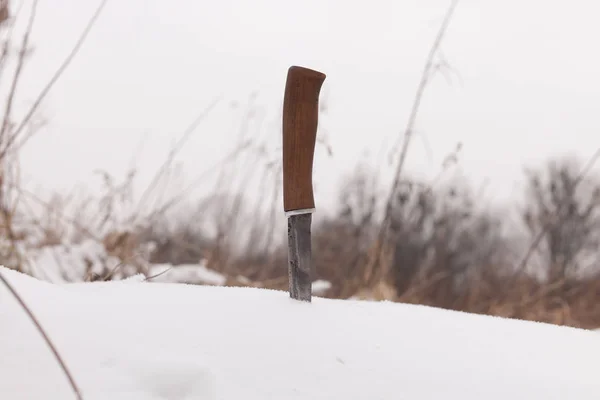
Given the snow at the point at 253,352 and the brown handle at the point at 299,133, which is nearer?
the snow at the point at 253,352

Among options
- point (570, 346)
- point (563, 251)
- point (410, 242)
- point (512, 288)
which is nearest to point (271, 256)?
point (512, 288)

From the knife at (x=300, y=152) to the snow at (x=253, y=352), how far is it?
97 millimetres

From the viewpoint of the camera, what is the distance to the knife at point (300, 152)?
0.84 m

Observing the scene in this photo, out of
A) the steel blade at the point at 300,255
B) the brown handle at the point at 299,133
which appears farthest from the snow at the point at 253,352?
the brown handle at the point at 299,133

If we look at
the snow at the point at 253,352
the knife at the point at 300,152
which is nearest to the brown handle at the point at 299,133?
the knife at the point at 300,152

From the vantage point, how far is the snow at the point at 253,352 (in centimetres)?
64

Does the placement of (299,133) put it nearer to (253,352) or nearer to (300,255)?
(300,255)

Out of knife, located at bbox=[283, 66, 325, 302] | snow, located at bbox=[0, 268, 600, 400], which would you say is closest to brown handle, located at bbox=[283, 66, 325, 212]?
knife, located at bbox=[283, 66, 325, 302]

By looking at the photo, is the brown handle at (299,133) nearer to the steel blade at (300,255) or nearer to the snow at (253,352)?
the steel blade at (300,255)

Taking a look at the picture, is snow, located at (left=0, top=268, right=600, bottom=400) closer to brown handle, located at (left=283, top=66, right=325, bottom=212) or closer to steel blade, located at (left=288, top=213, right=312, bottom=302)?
steel blade, located at (left=288, top=213, right=312, bottom=302)

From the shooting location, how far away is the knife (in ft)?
2.76

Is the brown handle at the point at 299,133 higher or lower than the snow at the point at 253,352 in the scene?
higher

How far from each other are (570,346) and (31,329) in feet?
2.65

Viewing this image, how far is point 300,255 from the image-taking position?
0.87m
